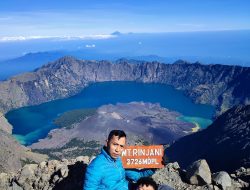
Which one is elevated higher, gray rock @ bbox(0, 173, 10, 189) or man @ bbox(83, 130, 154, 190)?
man @ bbox(83, 130, 154, 190)

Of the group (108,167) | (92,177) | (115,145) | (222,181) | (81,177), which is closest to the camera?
(92,177)

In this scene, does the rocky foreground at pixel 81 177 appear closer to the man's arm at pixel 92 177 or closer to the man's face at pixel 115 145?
the man's face at pixel 115 145

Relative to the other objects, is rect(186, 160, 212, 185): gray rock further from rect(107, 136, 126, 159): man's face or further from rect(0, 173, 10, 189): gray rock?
rect(0, 173, 10, 189): gray rock

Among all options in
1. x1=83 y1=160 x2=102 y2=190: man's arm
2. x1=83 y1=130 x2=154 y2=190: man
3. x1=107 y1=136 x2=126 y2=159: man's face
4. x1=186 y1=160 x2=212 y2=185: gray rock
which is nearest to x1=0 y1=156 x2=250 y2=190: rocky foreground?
x1=186 y1=160 x2=212 y2=185: gray rock

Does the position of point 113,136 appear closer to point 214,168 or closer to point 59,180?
point 59,180

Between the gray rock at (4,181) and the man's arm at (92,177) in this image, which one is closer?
the man's arm at (92,177)

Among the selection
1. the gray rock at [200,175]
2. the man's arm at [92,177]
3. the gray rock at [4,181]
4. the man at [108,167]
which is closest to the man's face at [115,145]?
the man at [108,167]

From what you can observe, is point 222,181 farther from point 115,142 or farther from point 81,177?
point 115,142

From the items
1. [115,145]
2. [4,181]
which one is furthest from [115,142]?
[4,181]
